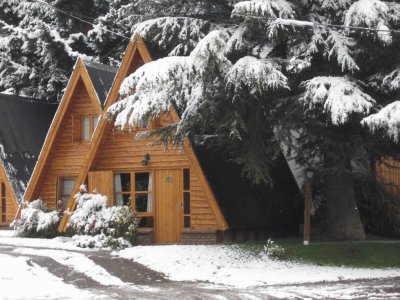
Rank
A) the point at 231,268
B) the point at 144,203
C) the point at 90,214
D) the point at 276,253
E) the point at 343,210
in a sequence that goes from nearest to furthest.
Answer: the point at 231,268 < the point at 276,253 < the point at 343,210 < the point at 90,214 < the point at 144,203

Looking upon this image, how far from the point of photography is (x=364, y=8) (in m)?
13.9

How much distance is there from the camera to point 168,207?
63.4ft

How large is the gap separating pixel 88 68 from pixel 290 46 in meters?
8.27

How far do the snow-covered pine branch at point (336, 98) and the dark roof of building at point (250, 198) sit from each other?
380 cm

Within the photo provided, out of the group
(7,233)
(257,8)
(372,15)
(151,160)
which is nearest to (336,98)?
(372,15)

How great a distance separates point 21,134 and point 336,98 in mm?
16904

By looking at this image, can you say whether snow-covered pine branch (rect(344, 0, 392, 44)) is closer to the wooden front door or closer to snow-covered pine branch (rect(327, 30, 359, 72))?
snow-covered pine branch (rect(327, 30, 359, 72))

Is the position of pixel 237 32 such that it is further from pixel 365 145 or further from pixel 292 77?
pixel 365 145

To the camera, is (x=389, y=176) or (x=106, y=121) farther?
(x=389, y=176)

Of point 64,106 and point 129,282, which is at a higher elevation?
point 64,106

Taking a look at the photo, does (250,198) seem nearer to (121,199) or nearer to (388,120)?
(121,199)

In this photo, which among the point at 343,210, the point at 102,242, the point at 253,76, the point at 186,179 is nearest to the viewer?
the point at 253,76

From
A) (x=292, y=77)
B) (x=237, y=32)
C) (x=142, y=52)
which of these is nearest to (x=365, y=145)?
(x=292, y=77)

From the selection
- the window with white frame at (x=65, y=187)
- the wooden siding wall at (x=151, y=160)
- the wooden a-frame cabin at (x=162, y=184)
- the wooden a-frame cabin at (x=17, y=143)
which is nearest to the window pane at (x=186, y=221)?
the wooden a-frame cabin at (x=162, y=184)
